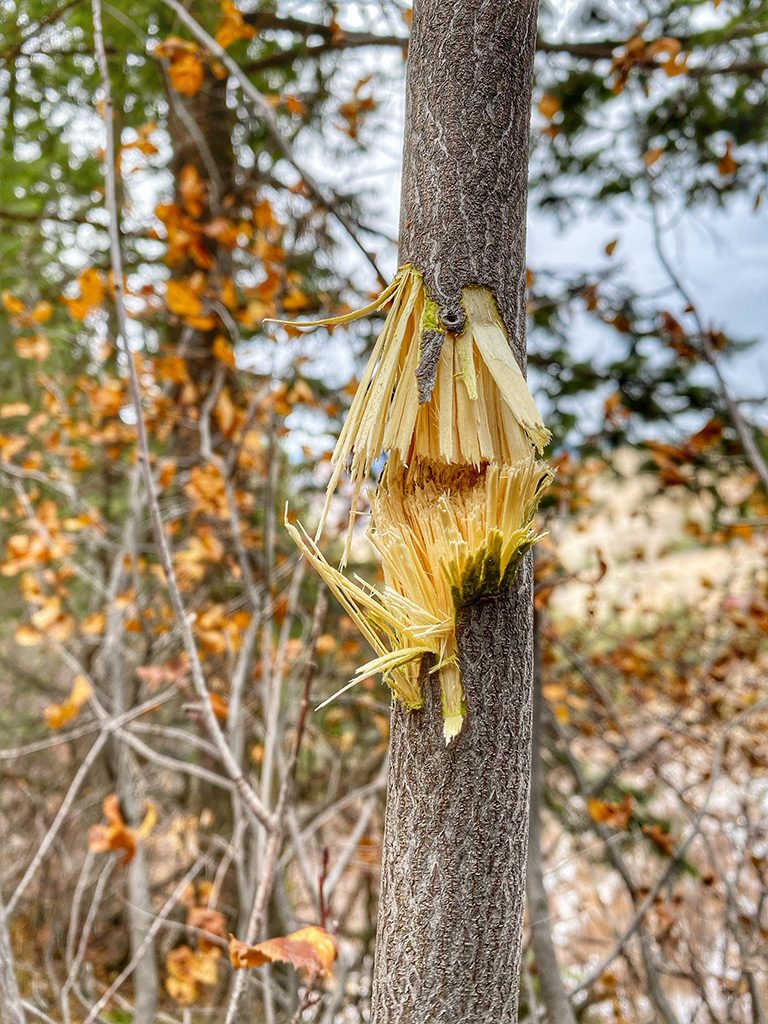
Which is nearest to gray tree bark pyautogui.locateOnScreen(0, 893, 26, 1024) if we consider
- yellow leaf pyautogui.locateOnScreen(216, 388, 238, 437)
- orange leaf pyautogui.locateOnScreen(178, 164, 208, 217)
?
yellow leaf pyautogui.locateOnScreen(216, 388, 238, 437)

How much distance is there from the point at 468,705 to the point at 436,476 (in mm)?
251

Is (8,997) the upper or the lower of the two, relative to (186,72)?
lower

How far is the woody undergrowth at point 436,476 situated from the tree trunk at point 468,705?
0.02 m

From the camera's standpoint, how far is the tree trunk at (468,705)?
743mm

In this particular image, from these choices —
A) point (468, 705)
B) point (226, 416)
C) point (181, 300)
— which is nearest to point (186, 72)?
point (181, 300)

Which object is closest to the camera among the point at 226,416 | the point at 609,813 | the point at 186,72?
the point at 609,813

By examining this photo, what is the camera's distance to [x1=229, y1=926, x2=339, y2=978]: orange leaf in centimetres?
103

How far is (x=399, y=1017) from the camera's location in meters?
0.75

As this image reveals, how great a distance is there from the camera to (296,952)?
1099 millimetres

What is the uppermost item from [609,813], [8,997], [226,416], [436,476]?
[226,416]

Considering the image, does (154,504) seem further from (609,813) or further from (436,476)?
(609,813)

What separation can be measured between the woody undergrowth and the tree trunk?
0.02 m

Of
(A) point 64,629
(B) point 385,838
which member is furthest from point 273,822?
Result: (A) point 64,629

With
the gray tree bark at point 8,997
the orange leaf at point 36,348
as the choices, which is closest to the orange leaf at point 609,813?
the gray tree bark at point 8,997
